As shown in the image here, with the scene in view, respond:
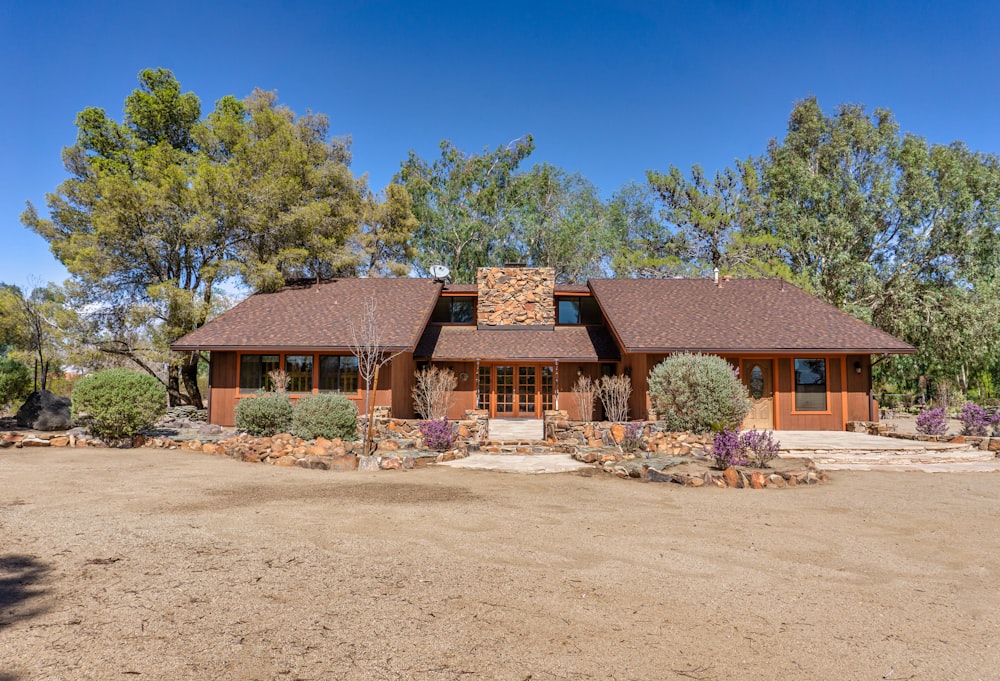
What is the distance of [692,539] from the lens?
5.37m

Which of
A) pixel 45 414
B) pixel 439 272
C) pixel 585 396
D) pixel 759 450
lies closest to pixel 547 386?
pixel 585 396

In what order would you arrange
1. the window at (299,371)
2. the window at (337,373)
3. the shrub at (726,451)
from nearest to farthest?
the shrub at (726,451) < the window at (337,373) < the window at (299,371)

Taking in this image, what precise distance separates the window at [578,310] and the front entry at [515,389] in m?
2.72

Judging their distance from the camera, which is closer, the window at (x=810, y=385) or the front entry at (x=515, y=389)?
the window at (x=810, y=385)

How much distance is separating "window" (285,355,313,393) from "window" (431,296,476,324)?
5.31 meters

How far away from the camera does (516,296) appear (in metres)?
20.3

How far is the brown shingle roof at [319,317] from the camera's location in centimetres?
1599

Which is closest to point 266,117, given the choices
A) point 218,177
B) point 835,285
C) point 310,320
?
point 218,177

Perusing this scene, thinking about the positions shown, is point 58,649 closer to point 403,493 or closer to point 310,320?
point 403,493

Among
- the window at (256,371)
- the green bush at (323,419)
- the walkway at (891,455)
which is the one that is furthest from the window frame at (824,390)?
the window at (256,371)

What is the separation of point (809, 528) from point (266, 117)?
22.9 meters

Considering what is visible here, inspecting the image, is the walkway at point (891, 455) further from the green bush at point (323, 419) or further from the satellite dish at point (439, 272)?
the satellite dish at point (439, 272)

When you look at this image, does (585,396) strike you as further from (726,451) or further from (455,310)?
(726,451)

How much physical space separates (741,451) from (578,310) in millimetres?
11714
